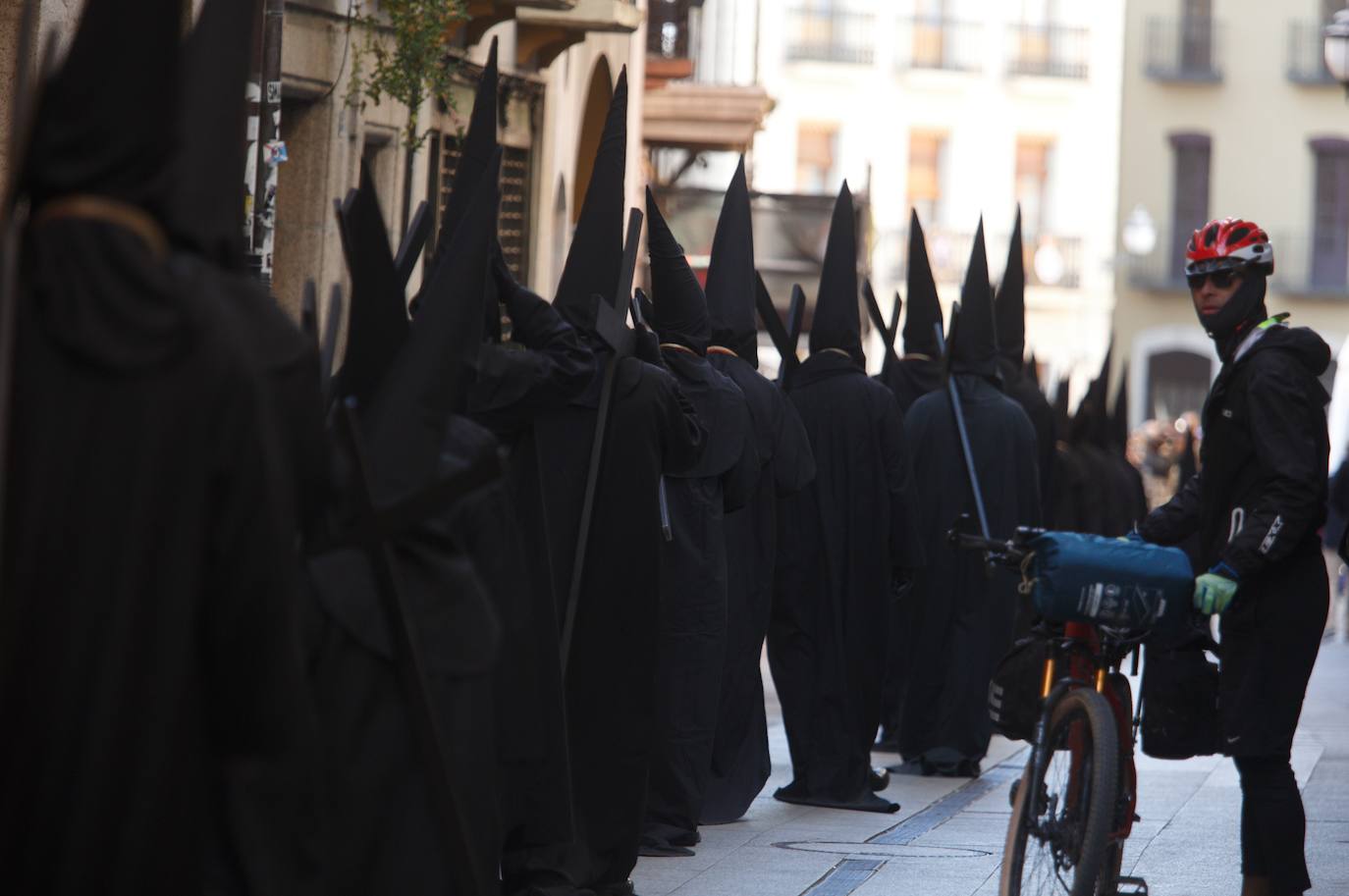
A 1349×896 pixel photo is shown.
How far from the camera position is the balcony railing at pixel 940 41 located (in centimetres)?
4797

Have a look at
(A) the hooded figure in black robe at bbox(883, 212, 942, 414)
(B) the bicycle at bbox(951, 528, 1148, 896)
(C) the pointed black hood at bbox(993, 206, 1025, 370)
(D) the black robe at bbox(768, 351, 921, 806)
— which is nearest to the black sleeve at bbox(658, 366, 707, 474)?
(B) the bicycle at bbox(951, 528, 1148, 896)

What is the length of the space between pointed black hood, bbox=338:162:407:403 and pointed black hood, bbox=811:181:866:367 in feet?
18.7

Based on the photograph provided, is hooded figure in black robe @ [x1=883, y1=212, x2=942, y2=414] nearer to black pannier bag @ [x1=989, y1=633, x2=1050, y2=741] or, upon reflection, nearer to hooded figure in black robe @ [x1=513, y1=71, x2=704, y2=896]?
hooded figure in black robe @ [x1=513, y1=71, x2=704, y2=896]

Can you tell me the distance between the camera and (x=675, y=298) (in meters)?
8.84

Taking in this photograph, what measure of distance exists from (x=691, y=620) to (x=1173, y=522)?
2083 mm

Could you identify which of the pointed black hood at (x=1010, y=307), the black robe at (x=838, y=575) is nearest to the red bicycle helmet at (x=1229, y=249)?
the black robe at (x=838, y=575)

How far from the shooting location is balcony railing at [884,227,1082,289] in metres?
46.4

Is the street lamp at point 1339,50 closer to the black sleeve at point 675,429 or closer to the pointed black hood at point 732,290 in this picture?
the pointed black hood at point 732,290

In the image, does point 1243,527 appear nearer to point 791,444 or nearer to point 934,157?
point 791,444

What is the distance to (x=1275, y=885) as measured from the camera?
687 centimetres

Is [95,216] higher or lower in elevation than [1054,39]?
lower

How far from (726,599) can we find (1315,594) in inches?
101

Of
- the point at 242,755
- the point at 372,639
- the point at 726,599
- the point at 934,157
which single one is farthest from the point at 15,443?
the point at 934,157

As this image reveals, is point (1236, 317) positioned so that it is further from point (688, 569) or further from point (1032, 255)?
point (1032, 255)
